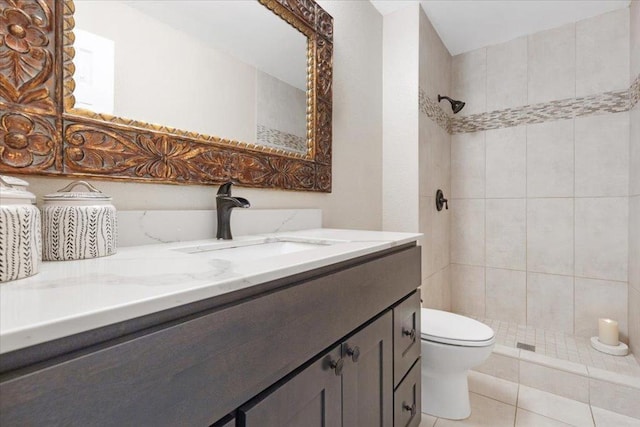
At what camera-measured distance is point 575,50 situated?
7.30 ft

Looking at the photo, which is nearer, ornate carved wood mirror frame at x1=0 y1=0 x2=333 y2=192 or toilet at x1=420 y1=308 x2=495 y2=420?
ornate carved wood mirror frame at x1=0 y1=0 x2=333 y2=192

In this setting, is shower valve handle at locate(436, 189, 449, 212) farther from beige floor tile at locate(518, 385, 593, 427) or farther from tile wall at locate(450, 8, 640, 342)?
beige floor tile at locate(518, 385, 593, 427)

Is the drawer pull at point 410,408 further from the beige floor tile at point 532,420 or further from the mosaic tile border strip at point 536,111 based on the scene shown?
the mosaic tile border strip at point 536,111

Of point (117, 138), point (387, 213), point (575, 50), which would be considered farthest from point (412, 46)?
Result: point (117, 138)

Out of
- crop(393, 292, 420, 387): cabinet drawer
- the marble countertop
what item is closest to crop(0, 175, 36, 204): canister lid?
the marble countertop

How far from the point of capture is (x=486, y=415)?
1605mm

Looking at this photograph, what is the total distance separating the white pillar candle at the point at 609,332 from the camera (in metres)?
1.95

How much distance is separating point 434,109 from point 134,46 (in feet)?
6.41

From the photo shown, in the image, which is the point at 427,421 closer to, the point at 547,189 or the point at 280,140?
the point at 280,140

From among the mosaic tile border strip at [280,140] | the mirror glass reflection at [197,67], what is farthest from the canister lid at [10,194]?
the mosaic tile border strip at [280,140]

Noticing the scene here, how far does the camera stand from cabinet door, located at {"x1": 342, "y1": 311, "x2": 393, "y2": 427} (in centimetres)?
75

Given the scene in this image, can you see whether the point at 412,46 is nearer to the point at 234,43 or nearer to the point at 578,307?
the point at 234,43

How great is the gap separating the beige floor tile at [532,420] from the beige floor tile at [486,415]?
3 cm

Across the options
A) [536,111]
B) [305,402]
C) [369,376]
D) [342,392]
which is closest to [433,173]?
[536,111]
